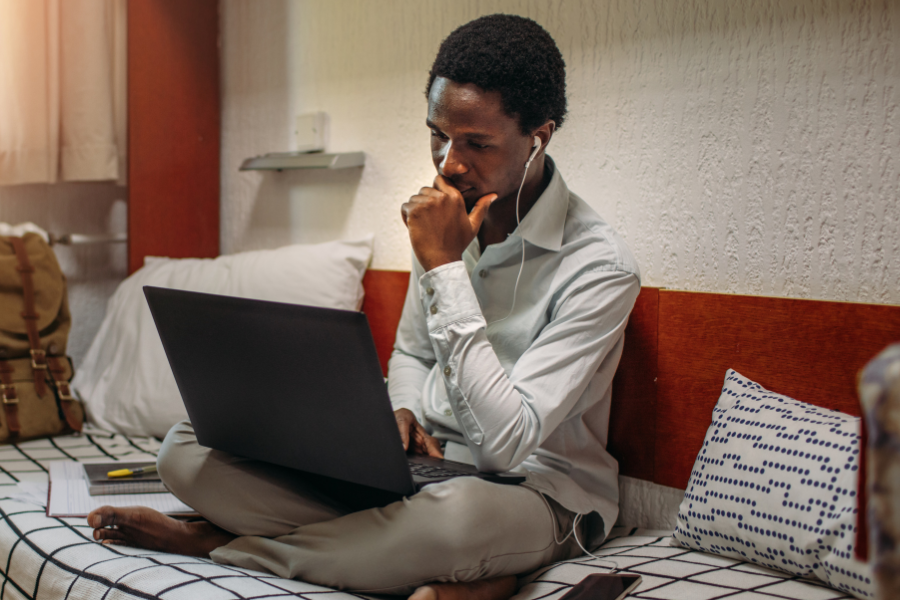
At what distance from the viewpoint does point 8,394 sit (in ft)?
5.18

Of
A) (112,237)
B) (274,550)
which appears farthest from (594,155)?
(112,237)

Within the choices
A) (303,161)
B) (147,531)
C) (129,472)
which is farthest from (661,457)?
(303,161)

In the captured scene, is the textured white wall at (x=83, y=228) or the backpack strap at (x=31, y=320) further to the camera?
the textured white wall at (x=83, y=228)

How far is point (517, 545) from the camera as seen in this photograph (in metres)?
0.98

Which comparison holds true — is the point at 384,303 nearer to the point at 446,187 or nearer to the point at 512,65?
the point at 446,187

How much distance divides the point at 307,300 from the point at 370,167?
0.38 metres

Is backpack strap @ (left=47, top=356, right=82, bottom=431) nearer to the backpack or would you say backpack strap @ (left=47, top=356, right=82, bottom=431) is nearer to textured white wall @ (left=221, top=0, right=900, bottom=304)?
the backpack

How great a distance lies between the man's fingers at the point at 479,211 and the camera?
113cm

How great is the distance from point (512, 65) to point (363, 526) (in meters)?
0.72

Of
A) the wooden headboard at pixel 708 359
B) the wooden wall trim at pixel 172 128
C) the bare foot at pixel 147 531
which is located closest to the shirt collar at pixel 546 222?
the wooden headboard at pixel 708 359

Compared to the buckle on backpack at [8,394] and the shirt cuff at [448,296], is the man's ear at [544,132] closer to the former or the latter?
the shirt cuff at [448,296]

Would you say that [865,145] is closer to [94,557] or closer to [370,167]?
[370,167]

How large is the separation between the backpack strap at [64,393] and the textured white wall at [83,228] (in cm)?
52

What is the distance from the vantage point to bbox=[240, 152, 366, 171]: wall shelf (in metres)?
1.84
